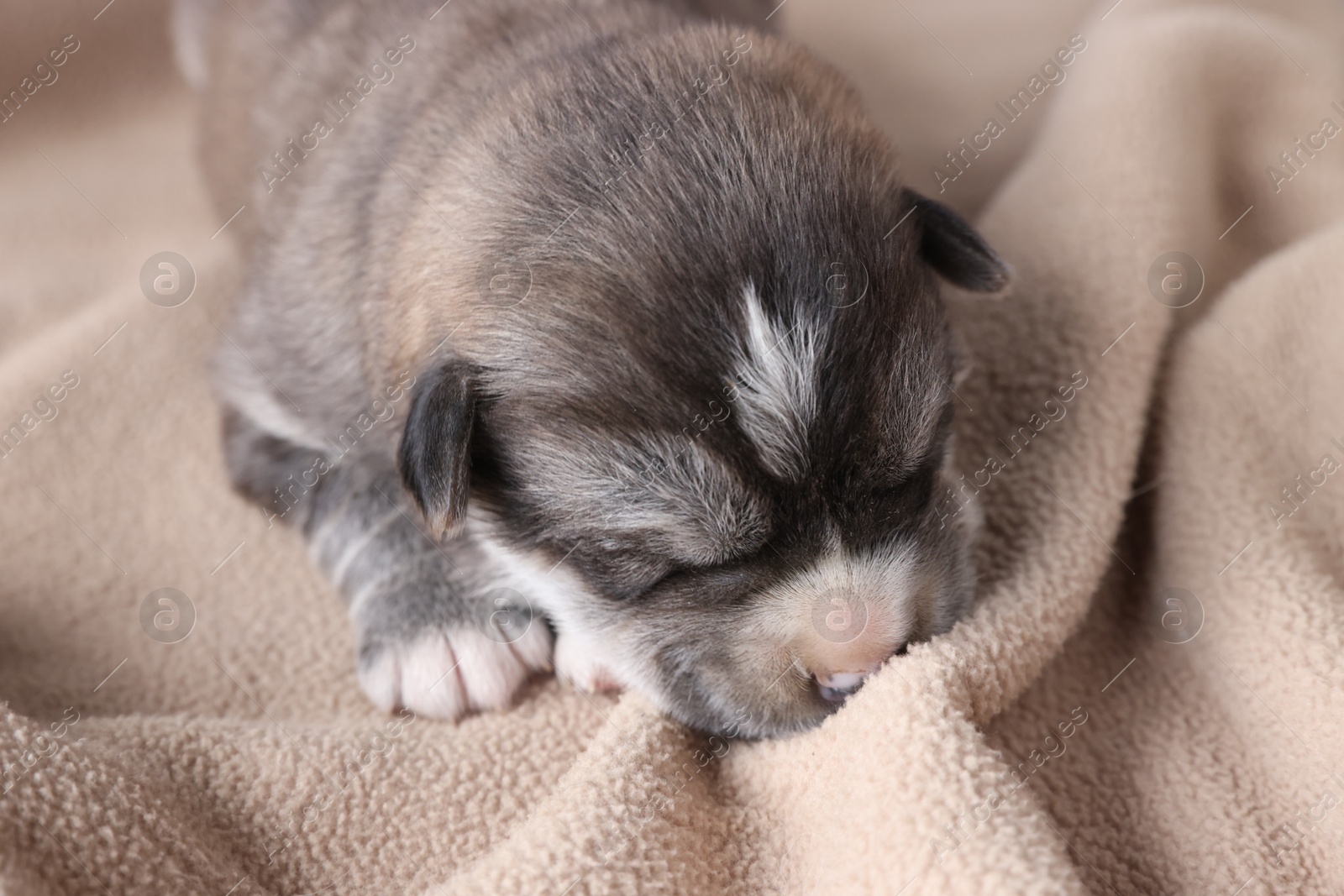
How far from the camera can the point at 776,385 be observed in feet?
5.21

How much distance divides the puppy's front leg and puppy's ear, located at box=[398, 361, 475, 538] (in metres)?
0.13

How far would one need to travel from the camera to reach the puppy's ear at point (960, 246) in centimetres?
205

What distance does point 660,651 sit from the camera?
1885mm

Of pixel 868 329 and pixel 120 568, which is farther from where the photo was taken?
pixel 120 568

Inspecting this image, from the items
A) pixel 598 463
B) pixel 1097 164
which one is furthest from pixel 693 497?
→ pixel 1097 164

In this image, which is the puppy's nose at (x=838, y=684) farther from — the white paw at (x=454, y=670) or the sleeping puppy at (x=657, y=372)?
the white paw at (x=454, y=670)

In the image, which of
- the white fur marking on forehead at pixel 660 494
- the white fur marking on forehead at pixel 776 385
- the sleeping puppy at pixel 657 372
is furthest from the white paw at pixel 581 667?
the white fur marking on forehead at pixel 776 385

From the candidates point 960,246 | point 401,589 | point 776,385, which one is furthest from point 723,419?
point 401,589

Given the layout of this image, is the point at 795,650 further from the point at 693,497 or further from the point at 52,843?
the point at 52,843

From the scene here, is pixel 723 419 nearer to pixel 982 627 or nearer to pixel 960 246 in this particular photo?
pixel 982 627

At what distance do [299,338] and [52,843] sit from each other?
1214 mm

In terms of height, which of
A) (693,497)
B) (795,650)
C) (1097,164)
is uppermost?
(693,497)

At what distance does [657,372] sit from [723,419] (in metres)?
0.13

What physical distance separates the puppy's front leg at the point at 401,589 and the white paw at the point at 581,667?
5 cm
